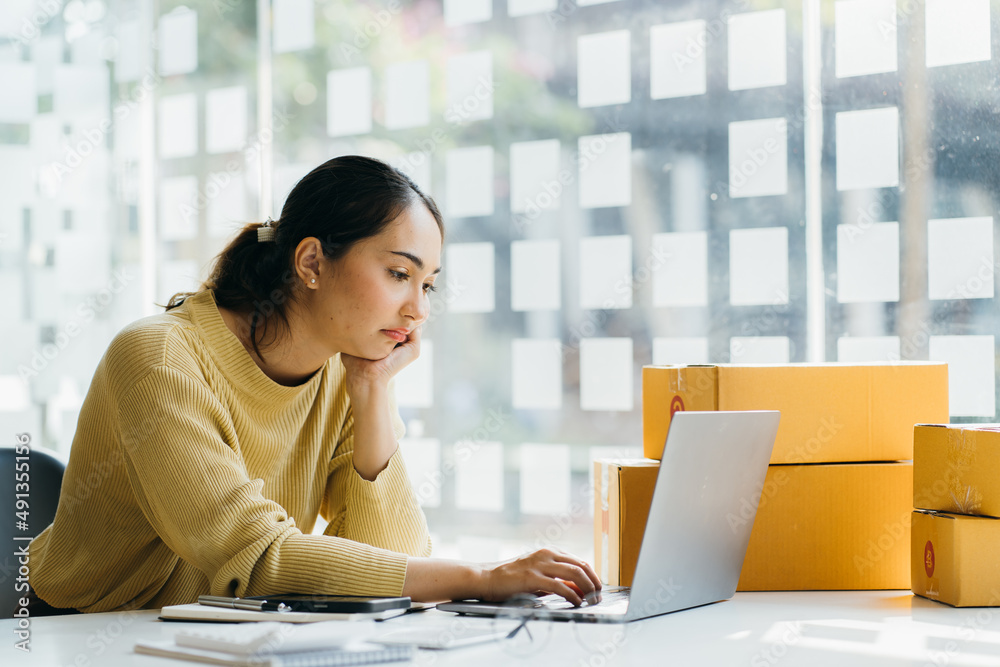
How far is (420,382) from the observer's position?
250 cm

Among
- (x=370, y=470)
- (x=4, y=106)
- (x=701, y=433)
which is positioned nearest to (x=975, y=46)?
(x=701, y=433)

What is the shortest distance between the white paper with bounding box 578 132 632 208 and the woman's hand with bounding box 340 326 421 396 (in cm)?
84

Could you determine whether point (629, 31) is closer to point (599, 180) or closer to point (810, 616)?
point (599, 180)

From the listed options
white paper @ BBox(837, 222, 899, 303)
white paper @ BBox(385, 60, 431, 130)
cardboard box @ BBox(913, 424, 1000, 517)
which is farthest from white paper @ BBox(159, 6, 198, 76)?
cardboard box @ BBox(913, 424, 1000, 517)

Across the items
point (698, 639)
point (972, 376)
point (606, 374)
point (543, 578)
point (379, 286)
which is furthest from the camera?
point (606, 374)

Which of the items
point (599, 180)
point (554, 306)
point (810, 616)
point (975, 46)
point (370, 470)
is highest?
point (975, 46)

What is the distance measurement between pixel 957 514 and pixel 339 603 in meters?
0.90

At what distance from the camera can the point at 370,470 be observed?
1.57 meters

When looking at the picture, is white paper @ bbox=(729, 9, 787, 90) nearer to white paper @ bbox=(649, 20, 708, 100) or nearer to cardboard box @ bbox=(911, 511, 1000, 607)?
white paper @ bbox=(649, 20, 708, 100)

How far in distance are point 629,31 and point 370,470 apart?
1328mm

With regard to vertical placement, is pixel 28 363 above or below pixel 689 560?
above

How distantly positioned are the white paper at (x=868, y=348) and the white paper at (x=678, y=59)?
69 cm

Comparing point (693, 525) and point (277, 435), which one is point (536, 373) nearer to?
point (277, 435)

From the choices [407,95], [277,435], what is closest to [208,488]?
[277,435]
